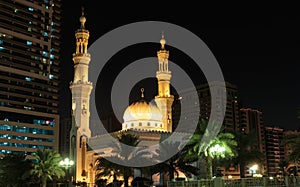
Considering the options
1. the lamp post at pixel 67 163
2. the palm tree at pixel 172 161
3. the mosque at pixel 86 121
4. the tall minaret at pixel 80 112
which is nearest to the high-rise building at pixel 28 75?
the mosque at pixel 86 121

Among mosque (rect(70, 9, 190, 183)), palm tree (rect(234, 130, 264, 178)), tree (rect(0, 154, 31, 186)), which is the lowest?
tree (rect(0, 154, 31, 186))

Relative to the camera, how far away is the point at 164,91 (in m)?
72.3

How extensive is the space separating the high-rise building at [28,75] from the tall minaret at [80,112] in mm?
30580

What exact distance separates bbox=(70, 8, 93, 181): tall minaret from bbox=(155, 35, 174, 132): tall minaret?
13.0 m

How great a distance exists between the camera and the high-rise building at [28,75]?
90500 millimetres

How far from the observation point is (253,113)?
467ft

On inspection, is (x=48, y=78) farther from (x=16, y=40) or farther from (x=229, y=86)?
(x=229, y=86)

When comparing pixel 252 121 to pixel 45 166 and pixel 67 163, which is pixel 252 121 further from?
pixel 45 166

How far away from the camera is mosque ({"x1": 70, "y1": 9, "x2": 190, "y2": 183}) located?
60938mm

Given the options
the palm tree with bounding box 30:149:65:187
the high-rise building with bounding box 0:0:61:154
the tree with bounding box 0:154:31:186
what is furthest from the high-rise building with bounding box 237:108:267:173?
the palm tree with bounding box 30:149:65:187

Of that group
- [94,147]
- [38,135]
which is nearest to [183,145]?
[94,147]

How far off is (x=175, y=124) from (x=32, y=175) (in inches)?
3459

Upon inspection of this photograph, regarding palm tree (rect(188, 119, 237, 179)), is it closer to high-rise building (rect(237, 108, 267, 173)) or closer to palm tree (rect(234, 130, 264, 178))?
palm tree (rect(234, 130, 264, 178))

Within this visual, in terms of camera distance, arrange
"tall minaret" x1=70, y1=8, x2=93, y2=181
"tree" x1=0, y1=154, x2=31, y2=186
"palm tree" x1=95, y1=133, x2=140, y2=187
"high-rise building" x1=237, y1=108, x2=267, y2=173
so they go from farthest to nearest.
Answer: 1. "high-rise building" x1=237, y1=108, x2=267, y2=173
2. "tall minaret" x1=70, y1=8, x2=93, y2=181
3. "tree" x1=0, y1=154, x2=31, y2=186
4. "palm tree" x1=95, y1=133, x2=140, y2=187
